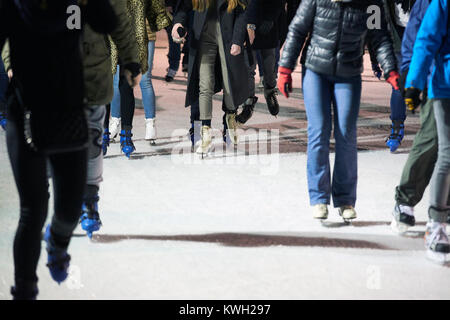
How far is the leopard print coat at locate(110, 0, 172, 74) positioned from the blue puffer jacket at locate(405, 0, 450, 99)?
3.23m

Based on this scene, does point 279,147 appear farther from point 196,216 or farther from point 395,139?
point 196,216

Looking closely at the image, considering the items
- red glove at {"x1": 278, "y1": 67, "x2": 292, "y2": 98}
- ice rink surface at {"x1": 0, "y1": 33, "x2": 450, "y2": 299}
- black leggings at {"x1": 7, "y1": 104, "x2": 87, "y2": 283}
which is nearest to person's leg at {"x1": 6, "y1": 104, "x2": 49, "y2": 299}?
black leggings at {"x1": 7, "y1": 104, "x2": 87, "y2": 283}

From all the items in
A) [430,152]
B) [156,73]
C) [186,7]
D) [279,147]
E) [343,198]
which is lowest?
[156,73]

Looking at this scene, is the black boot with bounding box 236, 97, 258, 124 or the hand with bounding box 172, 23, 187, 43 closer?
the hand with bounding box 172, 23, 187, 43

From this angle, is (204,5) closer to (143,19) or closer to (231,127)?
(143,19)

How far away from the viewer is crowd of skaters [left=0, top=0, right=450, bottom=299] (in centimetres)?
345

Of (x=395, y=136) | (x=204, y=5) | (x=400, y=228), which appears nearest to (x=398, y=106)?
Result: (x=395, y=136)

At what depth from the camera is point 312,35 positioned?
5.37 m

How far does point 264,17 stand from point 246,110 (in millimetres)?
1097

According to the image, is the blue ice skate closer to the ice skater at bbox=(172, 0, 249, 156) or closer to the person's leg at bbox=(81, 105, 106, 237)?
the person's leg at bbox=(81, 105, 106, 237)

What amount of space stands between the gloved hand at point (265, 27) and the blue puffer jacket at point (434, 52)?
4400mm
